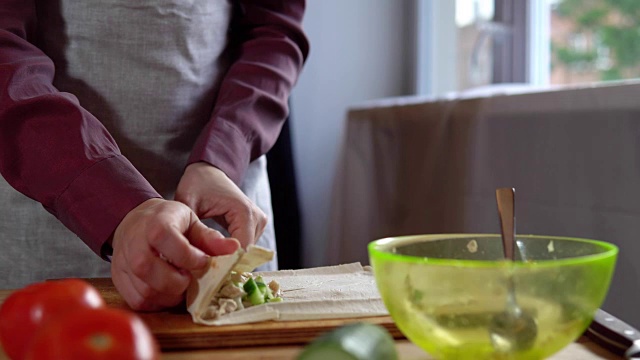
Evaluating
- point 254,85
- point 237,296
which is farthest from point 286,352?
point 254,85

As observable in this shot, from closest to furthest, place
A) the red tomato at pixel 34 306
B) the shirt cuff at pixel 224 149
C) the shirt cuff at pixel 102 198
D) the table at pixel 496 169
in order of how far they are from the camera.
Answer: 1. the red tomato at pixel 34 306
2. the shirt cuff at pixel 102 198
3. the shirt cuff at pixel 224 149
4. the table at pixel 496 169

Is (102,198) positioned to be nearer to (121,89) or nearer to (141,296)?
(141,296)

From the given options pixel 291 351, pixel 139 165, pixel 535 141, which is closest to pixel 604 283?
Result: pixel 291 351

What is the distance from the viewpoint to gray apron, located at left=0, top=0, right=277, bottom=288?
110 centimetres

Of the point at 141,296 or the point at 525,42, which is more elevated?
the point at 525,42

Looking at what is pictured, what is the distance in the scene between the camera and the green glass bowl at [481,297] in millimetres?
478

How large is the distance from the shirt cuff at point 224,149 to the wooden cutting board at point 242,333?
0.35 m

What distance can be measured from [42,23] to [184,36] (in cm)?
20

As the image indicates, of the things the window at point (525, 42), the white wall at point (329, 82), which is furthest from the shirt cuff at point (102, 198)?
the white wall at point (329, 82)

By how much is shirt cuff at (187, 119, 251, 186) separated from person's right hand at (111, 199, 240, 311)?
242 millimetres

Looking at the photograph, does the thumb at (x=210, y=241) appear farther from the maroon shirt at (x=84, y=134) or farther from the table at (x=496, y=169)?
the table at (x=496, y=169)

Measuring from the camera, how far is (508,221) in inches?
23.6

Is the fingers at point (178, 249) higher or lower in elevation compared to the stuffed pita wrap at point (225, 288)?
higher

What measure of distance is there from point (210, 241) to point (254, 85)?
444mm
